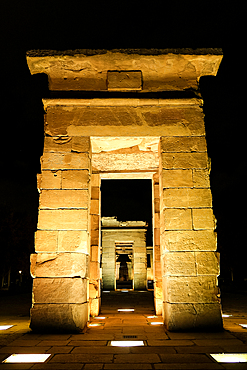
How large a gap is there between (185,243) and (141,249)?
43.8 feet

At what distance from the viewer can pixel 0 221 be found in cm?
2602

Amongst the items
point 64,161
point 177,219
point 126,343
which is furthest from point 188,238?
point 64,161

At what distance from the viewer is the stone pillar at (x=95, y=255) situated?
28.0 ft

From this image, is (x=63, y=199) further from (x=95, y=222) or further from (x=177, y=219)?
(x=95, y=222)

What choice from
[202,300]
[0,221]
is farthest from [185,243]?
[0,221]

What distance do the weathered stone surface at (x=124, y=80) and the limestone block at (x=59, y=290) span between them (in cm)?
437

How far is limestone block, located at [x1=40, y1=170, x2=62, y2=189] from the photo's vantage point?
653 centimetres

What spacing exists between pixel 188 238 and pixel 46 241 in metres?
2.92

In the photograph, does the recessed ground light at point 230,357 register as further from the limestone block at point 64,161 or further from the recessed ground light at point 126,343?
the limestone block at point 64,161

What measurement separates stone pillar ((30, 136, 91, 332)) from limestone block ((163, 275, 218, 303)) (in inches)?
69.0

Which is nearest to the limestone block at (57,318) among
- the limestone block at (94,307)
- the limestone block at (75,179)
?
the limestone block at (75,179)

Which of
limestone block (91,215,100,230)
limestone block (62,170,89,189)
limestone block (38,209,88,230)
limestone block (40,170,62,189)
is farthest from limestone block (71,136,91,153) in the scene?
limestone block (91,215,100,230)

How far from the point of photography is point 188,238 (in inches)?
246

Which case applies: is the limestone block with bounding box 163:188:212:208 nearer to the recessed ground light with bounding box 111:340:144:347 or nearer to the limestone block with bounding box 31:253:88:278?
the limestone block with bounding box 31:253:88:278
